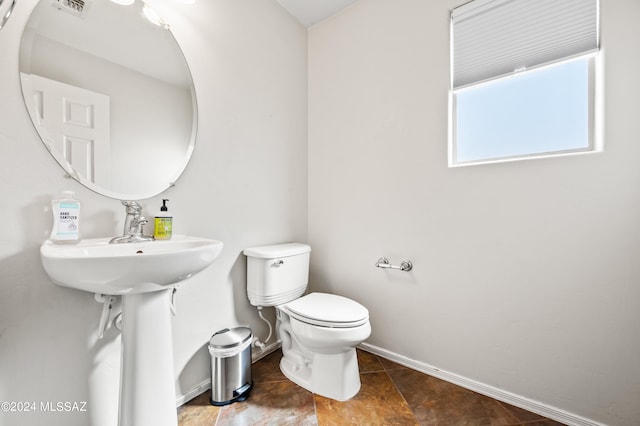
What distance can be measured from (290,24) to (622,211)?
2.13 metres

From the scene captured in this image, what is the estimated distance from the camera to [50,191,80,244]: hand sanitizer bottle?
2.85 feet

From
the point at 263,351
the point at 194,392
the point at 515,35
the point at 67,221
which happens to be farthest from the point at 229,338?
the point at 515,35

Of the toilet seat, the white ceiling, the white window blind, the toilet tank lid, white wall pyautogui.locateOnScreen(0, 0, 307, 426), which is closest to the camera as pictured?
white wall pyautogui.locateOnScreen(0, 0, 307, 426)

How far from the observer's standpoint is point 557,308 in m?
1.17

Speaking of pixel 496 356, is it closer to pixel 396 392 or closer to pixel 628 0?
pixel 396 392

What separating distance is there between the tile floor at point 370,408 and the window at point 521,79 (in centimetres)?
122

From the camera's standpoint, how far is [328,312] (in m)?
1.32

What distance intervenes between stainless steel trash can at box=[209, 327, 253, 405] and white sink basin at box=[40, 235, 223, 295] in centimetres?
59

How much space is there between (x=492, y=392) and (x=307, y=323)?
101 cm

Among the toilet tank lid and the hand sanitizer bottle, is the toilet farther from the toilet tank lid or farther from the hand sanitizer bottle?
the hand sanitizer bottle

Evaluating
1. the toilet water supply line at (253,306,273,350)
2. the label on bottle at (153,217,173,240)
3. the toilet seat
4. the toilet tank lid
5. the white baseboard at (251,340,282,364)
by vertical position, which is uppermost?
the label on bottle at (153,217,173,240)

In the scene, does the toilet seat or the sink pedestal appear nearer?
the sink pedestal

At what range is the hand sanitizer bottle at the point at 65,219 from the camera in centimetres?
87

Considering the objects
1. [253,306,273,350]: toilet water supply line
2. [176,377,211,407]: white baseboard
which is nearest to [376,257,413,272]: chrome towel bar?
[253,306,273,350]: toilet water supply line
